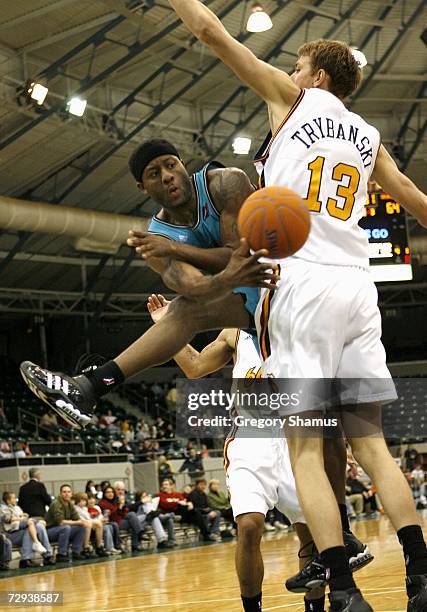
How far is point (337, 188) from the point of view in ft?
13.1

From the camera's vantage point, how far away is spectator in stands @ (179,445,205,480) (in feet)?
68.6

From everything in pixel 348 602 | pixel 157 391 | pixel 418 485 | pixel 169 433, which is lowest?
pixel 348 602

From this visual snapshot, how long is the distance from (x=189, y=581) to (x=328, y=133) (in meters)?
7.09

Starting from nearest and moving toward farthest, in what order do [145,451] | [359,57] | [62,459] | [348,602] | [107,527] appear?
[348,602] < [359,57] < [107,527] < [62,459] < [145,451]

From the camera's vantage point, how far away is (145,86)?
21594 mm

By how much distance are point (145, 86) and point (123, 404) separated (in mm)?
12004

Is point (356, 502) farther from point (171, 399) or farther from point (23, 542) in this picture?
point (23, 542)

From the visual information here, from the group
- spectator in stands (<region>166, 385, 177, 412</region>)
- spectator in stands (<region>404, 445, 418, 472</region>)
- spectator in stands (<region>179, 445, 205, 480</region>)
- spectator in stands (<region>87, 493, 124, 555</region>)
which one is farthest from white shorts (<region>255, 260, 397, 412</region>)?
spectator in stands (<region>166, 385, 177, 412</region>)

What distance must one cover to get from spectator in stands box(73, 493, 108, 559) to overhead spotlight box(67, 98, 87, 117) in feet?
28.0

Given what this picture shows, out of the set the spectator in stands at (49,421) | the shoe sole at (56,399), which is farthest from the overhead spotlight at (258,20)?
the shoe sole at (56,399)

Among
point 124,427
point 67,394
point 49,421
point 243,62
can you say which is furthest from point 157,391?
point 243,62

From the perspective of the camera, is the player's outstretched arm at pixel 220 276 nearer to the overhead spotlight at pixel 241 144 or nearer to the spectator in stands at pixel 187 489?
the spectator in stands at pixel 187 489

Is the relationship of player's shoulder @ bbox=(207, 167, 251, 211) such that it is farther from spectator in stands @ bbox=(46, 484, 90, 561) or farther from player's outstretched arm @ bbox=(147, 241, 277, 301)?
spectator in stands @ bbox=(46, 484, 90, 561)

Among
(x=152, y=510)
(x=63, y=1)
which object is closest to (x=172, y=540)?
(x=152, y=510)
